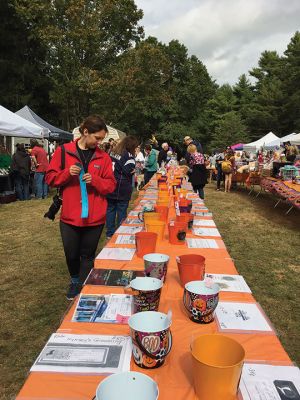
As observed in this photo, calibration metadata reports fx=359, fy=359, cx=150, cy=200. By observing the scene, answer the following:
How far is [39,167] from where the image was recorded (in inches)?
407

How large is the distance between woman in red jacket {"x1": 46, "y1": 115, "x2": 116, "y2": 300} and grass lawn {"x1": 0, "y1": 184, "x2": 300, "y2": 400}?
654mm

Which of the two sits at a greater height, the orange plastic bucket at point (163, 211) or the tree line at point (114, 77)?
the tree line at point (114, 77)

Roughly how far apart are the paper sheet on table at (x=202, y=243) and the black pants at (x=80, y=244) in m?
0.76

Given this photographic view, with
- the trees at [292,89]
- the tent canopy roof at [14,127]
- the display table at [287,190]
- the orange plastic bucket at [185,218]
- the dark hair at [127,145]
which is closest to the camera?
the orange plastic bucket at [185,218]

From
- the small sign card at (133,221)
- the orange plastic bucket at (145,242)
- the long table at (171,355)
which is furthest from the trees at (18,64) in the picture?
the long table at (171,355)

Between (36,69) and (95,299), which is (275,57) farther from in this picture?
(95,299)

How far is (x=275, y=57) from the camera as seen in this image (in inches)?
1970

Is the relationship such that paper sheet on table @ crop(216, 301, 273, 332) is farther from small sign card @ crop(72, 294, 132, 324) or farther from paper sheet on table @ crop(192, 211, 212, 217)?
paper sheet on table @ crop(192, 211, 212, 217)

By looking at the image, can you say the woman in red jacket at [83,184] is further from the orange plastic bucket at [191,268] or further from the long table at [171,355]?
the orange plastic bucket at [191,268]

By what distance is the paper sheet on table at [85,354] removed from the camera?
118 cm

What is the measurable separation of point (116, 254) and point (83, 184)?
631 mm

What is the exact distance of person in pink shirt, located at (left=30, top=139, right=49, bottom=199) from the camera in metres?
10.3

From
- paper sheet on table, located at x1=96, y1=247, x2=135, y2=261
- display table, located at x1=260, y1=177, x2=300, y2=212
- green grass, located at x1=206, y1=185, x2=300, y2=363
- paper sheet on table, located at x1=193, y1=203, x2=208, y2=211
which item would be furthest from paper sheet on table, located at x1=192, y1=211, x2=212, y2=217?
display table, located at x1=260, y1=177, x2=300, y2=212

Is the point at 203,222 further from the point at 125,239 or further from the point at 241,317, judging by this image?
the point at 241,317
